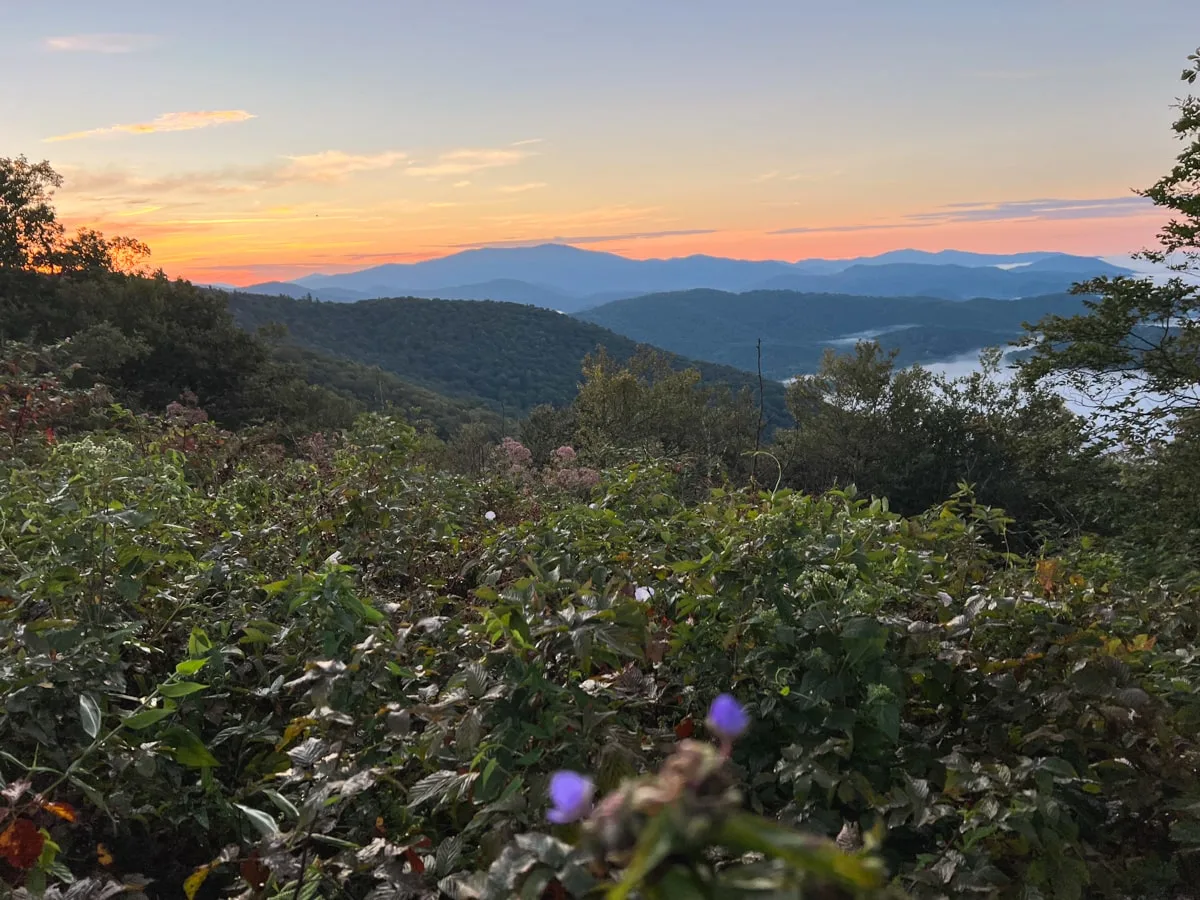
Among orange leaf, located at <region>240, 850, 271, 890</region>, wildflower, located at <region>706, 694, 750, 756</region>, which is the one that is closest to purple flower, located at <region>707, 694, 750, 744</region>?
wildflower, located at <region>706, 694, 750, 756</region>

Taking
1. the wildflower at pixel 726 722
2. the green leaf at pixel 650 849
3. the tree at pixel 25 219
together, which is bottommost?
the green leaf at pixel 650 849

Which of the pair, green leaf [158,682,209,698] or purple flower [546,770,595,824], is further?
green leaf [158,682,209,698]

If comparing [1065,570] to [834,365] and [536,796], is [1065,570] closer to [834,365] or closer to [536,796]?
[536,796]

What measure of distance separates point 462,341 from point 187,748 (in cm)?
9008

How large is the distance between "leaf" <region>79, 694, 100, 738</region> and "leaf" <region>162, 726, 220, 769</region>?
0.18 m

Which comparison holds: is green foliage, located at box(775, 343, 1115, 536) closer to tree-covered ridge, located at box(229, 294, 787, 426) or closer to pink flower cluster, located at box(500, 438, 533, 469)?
pink flower cluster, located at box(500, 438, 533, 469)

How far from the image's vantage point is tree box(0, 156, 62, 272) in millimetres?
20148

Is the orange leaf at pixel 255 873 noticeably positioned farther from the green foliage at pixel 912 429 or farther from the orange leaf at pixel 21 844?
the green foliage at pixel 912 429

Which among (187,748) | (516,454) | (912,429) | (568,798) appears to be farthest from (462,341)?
(568,798)

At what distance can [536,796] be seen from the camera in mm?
1499

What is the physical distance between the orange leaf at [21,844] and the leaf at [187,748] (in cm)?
33

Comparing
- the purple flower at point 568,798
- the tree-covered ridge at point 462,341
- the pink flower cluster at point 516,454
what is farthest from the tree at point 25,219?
the tree-covered ridge at point 462,341

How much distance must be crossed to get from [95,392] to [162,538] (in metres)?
6.08

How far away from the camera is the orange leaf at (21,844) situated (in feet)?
4.94
